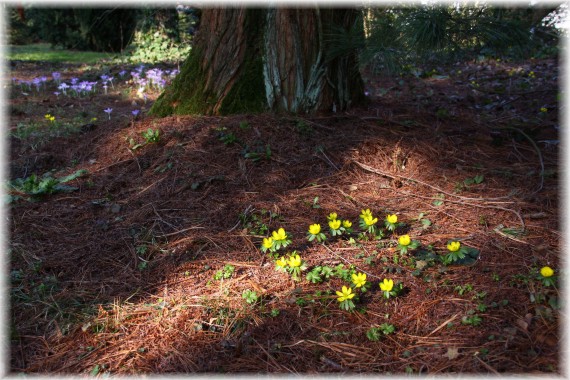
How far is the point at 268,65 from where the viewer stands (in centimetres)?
412

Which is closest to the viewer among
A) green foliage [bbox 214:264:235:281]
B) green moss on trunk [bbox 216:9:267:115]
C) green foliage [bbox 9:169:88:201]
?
green foliage [bbox 214:264:235:281]

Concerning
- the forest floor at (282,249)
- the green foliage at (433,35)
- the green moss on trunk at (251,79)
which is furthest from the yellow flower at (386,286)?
the green moss on trunk at (251,79)

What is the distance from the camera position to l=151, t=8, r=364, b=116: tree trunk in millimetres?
3992

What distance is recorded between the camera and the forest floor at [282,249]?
210 centimetres

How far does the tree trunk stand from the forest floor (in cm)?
24

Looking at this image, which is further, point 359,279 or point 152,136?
point 152,136

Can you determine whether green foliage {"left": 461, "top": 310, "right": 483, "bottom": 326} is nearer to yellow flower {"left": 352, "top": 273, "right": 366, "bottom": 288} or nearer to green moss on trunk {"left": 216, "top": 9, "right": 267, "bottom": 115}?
yellow flower {"left": 352, "top": 273, "right": 366, "bottom": 288}

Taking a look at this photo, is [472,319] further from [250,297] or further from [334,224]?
[250,297]

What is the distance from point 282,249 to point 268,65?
1.98 meters

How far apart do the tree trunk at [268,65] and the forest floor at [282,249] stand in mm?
236

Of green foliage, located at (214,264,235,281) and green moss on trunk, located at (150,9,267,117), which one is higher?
green moss on trunk, located at (150,9,267,117)

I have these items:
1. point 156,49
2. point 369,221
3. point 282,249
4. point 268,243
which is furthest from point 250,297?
point 156,49

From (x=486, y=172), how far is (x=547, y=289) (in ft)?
4.53

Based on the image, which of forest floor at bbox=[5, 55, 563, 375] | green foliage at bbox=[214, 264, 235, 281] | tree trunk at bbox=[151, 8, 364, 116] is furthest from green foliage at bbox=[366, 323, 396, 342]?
tree trunk at bbox=[151, 8, 364, 116]
